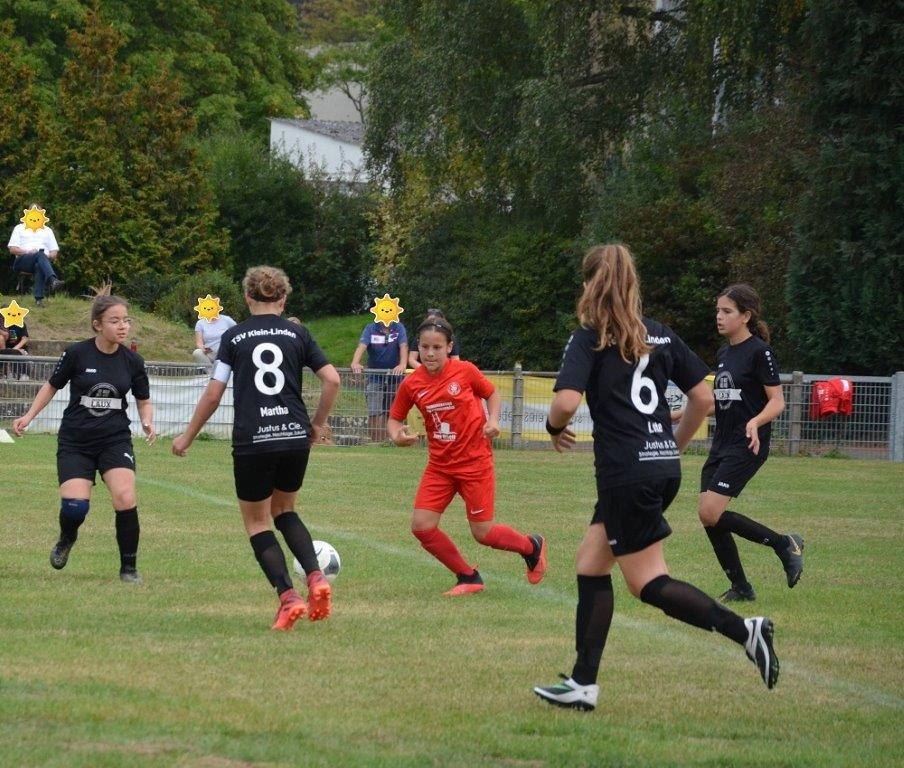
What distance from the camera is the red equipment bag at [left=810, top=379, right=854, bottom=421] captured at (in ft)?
75.4

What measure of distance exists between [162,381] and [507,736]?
18077 mm

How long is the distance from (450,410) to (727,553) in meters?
1.89

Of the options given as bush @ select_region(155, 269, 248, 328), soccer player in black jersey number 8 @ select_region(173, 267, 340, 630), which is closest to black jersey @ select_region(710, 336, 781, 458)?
soccer player in black jersey number 8 @ select_region(173, 267, 340, 630)

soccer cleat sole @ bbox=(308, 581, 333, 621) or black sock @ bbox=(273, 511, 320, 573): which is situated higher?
black sock @ bbox=(273, 511, 320, 573)

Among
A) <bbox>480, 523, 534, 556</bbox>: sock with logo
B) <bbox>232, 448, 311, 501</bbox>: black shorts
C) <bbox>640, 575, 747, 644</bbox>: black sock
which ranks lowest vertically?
<bbox>480, 523, 534, 556</bbox>: sock with logo

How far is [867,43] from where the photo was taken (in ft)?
85.6

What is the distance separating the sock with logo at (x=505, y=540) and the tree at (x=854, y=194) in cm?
1822

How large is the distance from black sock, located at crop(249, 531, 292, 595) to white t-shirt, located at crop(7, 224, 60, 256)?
2210cm

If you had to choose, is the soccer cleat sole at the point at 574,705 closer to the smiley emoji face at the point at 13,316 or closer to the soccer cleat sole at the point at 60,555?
the soccer cleat sole at the point at 60,555

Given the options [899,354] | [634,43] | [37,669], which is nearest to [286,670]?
[37,669]

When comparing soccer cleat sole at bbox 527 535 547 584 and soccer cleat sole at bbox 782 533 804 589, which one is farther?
soccer cleat sole at bbox 527 535 547 584

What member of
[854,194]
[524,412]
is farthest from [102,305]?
[854,194]

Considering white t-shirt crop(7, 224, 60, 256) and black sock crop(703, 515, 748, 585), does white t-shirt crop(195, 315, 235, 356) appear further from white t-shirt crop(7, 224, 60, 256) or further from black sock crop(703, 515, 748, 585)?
black sock crop(703, 515, 748, 585)

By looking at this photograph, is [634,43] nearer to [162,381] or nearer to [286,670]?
[162,381]
